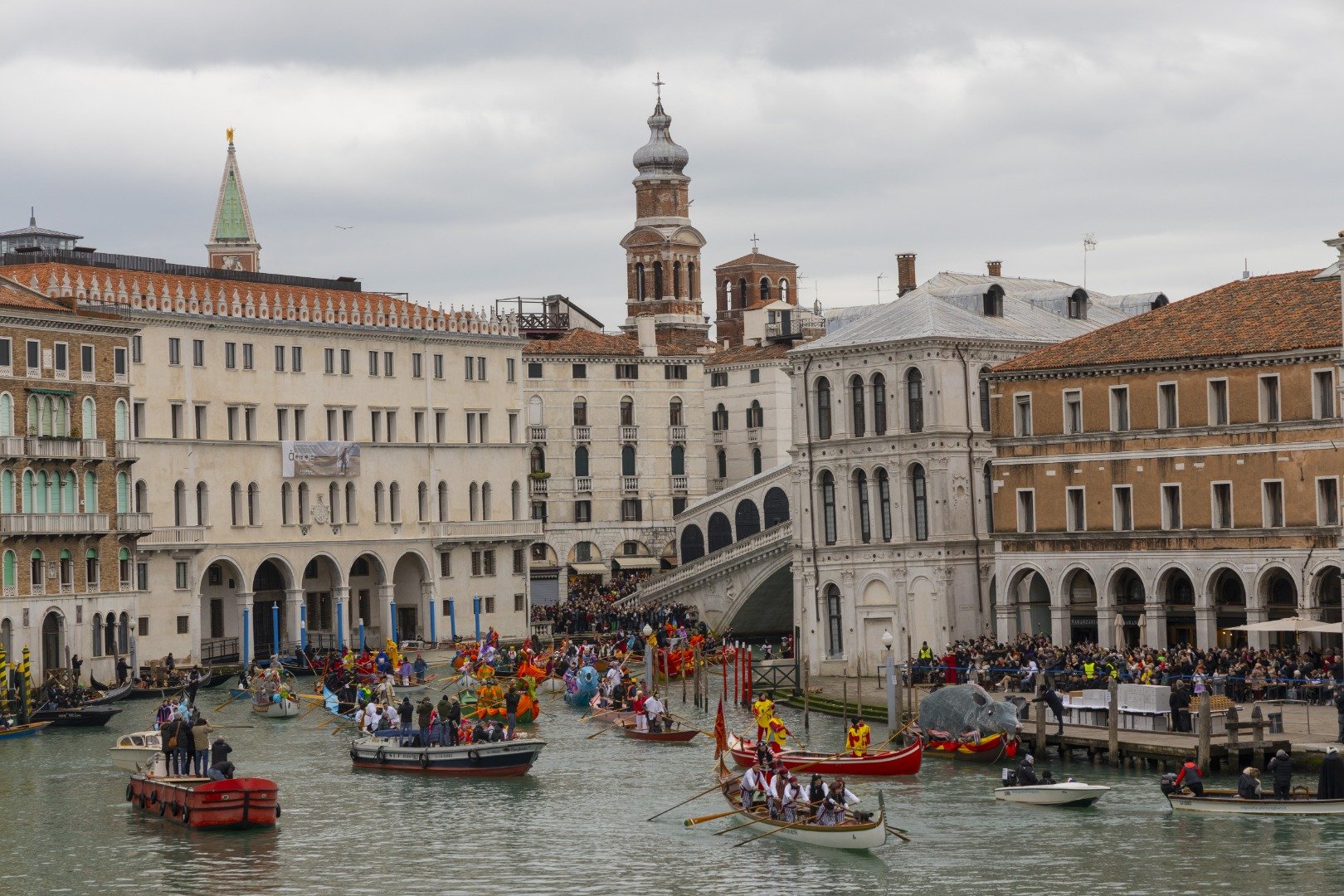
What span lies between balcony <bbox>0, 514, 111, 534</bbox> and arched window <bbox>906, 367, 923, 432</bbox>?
926 inches

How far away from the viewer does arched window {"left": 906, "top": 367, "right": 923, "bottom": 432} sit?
68.4 meters

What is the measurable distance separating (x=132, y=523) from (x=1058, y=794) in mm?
37257

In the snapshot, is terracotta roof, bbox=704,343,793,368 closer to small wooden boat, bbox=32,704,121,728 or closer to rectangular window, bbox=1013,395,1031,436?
rectangular window, bbox=1013,395,1031,436

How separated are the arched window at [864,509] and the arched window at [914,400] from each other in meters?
2.09

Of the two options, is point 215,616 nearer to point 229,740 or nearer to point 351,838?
point 229,740

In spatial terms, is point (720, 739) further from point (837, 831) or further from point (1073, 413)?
point (1073, 413)

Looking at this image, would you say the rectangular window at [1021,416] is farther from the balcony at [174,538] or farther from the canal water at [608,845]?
the balcony at [174,538]

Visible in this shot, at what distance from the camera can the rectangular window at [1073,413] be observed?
215 feet

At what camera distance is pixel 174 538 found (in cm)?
8138

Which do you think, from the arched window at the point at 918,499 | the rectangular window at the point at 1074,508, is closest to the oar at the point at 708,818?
the rectangular window at the point at 1074,508

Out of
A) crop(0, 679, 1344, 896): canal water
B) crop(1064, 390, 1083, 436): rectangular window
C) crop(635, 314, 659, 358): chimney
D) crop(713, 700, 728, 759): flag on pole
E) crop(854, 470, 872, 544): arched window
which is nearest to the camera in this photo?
crop(0, 679, 1344, 896): canal water

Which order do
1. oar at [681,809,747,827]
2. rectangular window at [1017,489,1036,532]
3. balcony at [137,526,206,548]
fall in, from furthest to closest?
balcony at [137,526,206,548] → rectangular window at [1017,489,1036,532] → oar at [681,809,747,827]

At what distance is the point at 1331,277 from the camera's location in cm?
6103

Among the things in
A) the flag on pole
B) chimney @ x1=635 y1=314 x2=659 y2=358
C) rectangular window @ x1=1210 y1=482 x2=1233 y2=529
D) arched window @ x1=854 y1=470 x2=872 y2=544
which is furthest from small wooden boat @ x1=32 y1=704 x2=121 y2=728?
chimney @ x1=635 y1=314 x2=659 y2=358
